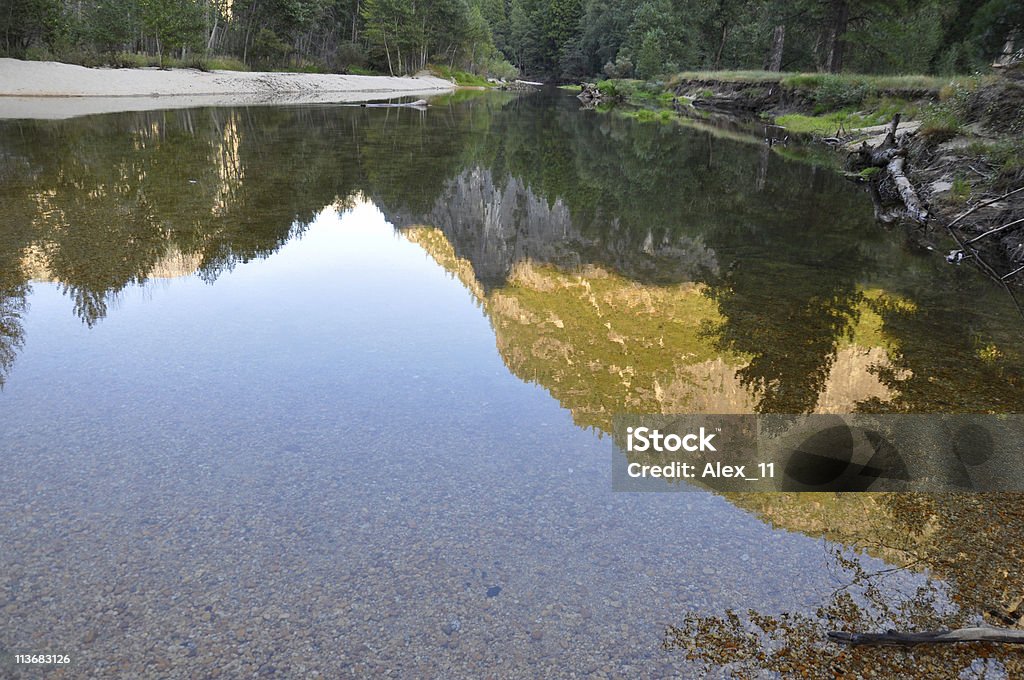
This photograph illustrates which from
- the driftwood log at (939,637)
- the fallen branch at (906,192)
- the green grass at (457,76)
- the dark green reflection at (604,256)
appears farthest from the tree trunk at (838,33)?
the green grass at (457,76)

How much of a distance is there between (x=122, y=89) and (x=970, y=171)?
5239 cm

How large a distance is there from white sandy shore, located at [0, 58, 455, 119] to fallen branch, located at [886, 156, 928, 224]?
32.9m

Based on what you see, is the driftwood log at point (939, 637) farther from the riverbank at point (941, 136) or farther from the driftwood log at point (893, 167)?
the driftwood log at point (893, 167)

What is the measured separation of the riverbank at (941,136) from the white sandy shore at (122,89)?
105 ft

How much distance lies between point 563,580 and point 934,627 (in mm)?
2109

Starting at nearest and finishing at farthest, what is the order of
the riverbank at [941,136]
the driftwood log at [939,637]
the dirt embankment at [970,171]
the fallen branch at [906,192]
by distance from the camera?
the driftwood log at [939,637]
the dirt embankment at [970,171]
the riverbank at [941,136]
the fallen branch at [906,192]

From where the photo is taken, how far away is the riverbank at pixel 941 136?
1389 cm

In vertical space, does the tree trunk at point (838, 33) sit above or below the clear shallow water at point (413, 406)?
above

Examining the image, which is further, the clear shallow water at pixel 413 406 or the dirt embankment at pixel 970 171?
the dirt embankment at pixel 970 171

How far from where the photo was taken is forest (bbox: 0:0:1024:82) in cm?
4725

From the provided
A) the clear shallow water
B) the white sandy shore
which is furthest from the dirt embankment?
the white sandy shore

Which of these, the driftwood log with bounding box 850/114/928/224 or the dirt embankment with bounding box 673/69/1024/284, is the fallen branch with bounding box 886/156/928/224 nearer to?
the driftwood log with bounding box 850/114/928/224

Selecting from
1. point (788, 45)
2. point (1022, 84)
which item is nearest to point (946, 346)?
point (1022, 84)

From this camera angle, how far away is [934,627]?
12.6ft
